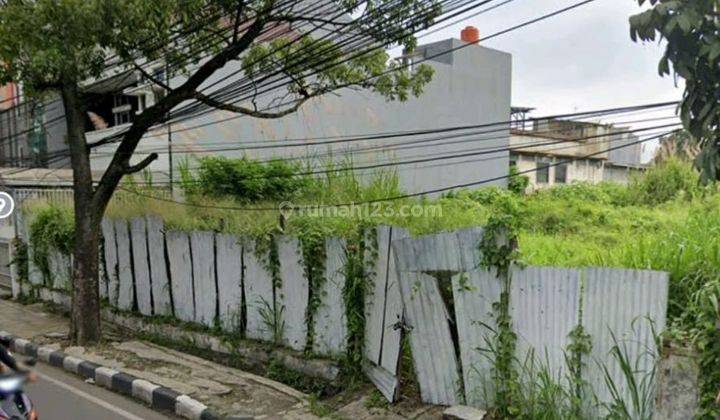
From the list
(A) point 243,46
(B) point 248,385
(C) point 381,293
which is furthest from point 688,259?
(A) point 243,46

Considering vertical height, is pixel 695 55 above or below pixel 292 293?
above

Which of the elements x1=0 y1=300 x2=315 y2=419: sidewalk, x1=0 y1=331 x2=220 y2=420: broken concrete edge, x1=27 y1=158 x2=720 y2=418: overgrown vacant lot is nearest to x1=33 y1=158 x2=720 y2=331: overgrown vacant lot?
x1=27 y1=158 x2=720 y2=418: overgrown vacant lot

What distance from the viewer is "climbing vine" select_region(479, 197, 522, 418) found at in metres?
4.11

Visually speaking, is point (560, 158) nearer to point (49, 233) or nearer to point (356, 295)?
point (49, 233)

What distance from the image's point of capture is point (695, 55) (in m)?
2.31

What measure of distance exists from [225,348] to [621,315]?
15.6 ft

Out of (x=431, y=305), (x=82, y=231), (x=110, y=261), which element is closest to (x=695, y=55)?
(x=431, y=305)

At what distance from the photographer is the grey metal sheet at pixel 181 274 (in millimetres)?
7426

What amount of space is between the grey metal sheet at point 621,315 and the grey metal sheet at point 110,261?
759cm

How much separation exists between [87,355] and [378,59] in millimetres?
5982

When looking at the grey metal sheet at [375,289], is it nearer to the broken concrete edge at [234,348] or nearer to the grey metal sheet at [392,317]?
the grey metal sheet at [392,317]

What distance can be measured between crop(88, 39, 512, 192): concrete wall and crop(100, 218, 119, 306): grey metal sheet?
439 centimetres

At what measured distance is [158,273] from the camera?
797 cm

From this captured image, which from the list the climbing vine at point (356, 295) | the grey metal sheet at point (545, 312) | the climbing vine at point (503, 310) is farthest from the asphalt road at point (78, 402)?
the grey metal sheet at point (545, 312)
